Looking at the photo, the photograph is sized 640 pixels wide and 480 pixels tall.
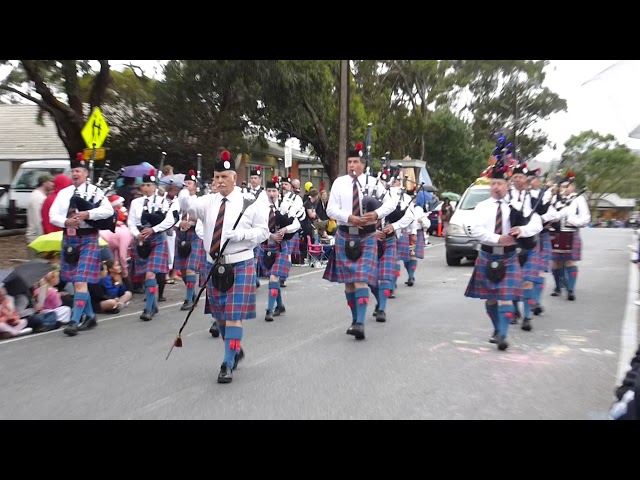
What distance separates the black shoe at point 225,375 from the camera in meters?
5.84

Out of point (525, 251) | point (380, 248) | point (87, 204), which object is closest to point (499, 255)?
point (525, 251)

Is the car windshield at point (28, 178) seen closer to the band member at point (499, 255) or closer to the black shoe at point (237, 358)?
the black shoe at point (237, 358)

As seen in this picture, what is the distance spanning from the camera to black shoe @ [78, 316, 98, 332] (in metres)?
8.43

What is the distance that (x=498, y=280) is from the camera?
7.11m

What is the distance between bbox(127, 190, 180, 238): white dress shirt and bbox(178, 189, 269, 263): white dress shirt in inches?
127

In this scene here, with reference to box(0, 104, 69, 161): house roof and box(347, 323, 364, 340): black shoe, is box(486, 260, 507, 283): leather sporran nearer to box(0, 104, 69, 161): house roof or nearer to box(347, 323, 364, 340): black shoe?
box(347, 323, 364, 340): black shoe

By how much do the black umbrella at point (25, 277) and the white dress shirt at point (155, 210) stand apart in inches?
49.5

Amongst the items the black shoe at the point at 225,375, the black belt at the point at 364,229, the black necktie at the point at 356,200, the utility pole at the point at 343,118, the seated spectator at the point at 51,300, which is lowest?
the black shoe at the point at 225,375

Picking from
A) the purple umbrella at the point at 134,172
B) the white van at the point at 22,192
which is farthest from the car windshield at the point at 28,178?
the purple umbrella at the point at 134,172

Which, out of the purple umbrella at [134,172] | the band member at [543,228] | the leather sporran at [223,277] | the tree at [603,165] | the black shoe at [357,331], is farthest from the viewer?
the tree at [603,165]

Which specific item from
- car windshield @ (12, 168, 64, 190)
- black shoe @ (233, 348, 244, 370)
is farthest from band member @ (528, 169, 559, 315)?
car windshield @ (12, 168, 64, 190)

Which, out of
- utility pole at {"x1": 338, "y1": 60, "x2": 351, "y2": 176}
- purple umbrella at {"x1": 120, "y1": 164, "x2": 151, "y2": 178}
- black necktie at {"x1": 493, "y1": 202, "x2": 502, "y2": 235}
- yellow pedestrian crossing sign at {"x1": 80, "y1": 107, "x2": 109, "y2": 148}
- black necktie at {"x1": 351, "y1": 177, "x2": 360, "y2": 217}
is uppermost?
utility pole at {"x1": 338, "y1": 60, "x2": 351, "y2": 176}

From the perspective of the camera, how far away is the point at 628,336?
816 cm

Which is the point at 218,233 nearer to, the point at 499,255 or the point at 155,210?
A: the point at 499,255
